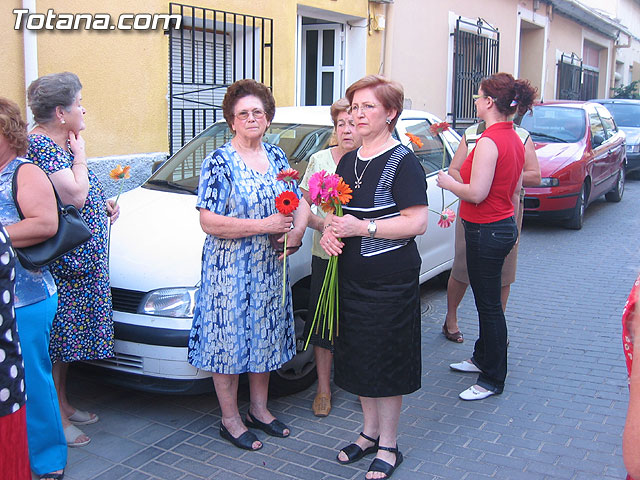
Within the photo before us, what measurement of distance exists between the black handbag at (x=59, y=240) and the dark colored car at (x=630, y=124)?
14642 millimetres

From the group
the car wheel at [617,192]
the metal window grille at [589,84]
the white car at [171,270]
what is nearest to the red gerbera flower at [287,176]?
the white car at [171,270]

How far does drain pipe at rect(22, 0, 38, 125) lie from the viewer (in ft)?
21.9

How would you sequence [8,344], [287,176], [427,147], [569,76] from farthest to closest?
[569,76], [427,147], [287,176], [8,344]

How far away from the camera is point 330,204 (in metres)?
3.35

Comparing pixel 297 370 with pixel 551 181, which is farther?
pixel 551 181

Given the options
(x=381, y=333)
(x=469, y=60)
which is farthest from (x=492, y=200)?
(x=469, y=60)

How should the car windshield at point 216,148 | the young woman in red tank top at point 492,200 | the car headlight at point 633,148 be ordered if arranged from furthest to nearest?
the car headlight at point 633,148
the car windshield at point 216,148
the young woman in red tank top at point 492,200

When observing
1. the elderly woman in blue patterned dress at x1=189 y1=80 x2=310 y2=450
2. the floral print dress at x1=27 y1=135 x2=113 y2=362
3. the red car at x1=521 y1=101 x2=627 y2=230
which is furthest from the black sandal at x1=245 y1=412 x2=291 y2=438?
the red car at x1=521 y1=101 x2=627 y2=230

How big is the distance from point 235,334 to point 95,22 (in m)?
5.03

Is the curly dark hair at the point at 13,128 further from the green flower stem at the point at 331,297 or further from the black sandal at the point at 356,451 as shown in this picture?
the black sandal at the point at 356,451

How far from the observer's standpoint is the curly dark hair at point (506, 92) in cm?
428

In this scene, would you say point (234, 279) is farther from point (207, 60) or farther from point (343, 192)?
point (207, 60)

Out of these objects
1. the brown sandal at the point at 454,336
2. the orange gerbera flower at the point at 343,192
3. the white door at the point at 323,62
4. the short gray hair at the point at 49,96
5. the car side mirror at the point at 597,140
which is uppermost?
the white door at the point at 323,62

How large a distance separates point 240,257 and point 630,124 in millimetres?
14863
